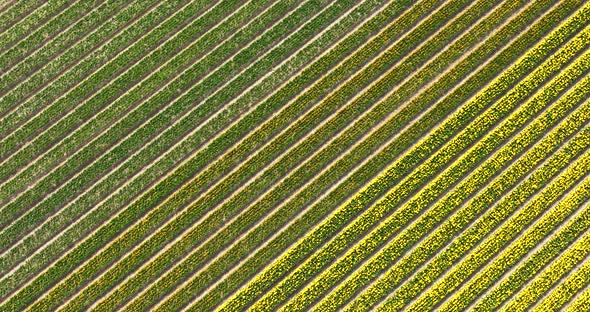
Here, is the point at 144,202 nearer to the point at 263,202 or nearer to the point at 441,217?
the point at 263,202

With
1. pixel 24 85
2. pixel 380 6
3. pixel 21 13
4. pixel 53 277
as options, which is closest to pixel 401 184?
pixel 380 6

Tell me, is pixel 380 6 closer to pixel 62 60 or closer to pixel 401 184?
pixel 401 184

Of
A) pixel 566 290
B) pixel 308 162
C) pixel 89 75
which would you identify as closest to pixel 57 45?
pixel 89 75

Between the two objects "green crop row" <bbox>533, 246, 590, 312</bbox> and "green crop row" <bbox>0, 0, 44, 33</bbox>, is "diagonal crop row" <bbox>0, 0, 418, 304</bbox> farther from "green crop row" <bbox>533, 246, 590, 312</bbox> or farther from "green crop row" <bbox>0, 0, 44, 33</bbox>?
"green crop row" <bbox>533, 246, 590, 312</bbox>

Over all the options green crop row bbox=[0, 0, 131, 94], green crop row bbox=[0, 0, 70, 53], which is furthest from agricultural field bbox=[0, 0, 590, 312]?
green crop row bbox=[0, 0, 70, 53]

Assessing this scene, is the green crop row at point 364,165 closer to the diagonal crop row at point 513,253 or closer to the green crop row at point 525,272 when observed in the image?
the diagonal crop row at point 513,253

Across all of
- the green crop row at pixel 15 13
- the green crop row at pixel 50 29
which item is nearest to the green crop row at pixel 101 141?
the green crop row at pixel 50 29
